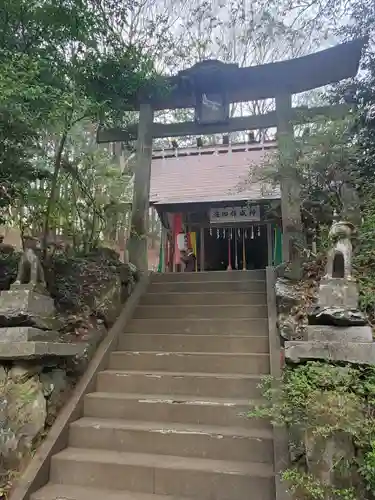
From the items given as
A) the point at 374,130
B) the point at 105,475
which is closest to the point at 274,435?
the point at 105,475

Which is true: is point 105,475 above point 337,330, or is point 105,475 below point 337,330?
below

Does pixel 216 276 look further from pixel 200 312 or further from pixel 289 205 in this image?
pixel 289 205

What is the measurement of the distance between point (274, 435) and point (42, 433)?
1.86 m

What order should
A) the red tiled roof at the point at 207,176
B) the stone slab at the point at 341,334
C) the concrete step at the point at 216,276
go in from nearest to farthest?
the stone slab at the point at 341,334, the concrete step at the point at 216,276, the red tiled roof at the point at 207,176

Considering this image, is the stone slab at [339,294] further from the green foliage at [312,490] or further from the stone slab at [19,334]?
the stone slab at [19,334]

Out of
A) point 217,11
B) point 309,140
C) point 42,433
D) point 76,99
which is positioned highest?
point 217,11

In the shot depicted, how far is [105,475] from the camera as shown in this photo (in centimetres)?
304

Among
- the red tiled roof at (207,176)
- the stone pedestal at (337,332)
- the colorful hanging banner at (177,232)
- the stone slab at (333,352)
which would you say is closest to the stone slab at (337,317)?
the stone pedestal at (337,332)

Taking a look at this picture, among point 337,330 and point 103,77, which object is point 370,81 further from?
point 337,330

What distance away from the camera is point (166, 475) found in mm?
2949

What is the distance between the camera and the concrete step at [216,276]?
585 centimetres

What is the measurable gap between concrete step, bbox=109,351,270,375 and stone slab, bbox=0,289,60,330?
1020 mm

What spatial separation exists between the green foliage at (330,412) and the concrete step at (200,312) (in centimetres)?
226

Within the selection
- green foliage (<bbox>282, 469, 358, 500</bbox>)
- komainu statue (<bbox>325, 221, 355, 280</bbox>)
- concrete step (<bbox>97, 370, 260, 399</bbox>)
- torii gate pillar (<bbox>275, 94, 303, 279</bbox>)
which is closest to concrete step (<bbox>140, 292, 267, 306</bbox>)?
torii gate pillar (<bbox>275, 94, 303, 279</bbox>)
